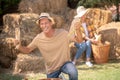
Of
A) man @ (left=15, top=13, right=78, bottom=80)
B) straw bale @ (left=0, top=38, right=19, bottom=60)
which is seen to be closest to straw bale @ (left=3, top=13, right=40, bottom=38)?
straw bale @ (left=0, top=38, right=19, bottom=60)

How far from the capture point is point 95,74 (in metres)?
8.30

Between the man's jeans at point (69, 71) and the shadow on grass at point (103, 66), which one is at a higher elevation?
the man's jeans at point (69, 71)

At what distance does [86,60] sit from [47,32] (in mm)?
4043

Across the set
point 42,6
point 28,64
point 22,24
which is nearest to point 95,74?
point 28,64

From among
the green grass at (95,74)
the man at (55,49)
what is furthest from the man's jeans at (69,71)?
the green grass at (95,74)

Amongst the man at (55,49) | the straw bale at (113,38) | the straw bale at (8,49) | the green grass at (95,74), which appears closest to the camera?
the man at (55,49)

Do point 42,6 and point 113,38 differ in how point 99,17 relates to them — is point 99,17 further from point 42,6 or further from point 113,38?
point 42,6

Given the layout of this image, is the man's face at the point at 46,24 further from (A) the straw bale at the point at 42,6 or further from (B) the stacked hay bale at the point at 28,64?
(A) the straw bale at the point at 42,6

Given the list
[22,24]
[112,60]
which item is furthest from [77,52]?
[22,24]

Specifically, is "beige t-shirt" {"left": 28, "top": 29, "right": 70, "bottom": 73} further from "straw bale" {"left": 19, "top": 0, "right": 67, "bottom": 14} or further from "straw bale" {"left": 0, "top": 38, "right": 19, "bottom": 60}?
"straw bale" {"left": 19, "top": 0, "right": 67, "bottom": 14}

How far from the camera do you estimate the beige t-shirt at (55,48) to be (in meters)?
5.55

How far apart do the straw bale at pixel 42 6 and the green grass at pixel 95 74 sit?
2.90m

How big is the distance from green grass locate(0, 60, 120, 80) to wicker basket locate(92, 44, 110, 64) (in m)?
0.29

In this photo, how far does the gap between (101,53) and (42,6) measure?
114 inches
